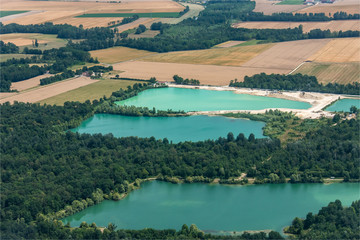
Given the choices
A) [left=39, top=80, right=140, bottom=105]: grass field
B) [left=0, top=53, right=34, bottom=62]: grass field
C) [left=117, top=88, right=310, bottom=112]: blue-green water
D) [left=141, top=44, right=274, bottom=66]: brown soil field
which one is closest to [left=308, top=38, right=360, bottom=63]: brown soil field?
[left=141, top=44, right=274, bottom=66]: brown soil field

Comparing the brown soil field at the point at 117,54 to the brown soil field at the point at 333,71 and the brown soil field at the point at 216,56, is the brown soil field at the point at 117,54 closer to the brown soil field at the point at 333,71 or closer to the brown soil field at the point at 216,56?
the brown soil field at the point at 216,56

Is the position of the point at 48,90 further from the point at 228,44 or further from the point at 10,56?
the point at 228,44

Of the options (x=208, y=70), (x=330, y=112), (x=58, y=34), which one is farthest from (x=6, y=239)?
(x=58, y=34)

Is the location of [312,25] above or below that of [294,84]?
above

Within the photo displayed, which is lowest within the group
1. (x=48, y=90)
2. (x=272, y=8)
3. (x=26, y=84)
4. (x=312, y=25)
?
(x=48, y=90)

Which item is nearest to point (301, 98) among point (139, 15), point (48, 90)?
point (48, 90)

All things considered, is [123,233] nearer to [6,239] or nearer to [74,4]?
[6,239]
